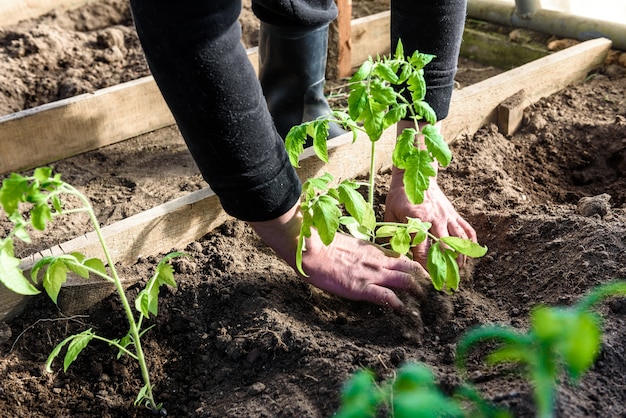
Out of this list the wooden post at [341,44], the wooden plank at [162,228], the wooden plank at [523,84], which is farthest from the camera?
the wooden post at [341,44]

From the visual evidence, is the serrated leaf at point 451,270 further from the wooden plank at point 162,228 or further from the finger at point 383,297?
the wooden plank at point 162,228

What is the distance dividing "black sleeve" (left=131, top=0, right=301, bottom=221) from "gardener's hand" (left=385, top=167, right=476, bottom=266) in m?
0.46

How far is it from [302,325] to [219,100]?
0.66 metres

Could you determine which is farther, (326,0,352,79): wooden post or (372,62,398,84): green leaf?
(326,0,352,79): wooden post

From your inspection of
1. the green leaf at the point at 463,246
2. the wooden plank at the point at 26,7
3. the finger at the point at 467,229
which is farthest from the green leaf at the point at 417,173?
the wooden plank at the point at 26,7

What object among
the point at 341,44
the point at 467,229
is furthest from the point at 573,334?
the point at 341,44

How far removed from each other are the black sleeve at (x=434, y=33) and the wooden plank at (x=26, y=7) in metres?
2.66

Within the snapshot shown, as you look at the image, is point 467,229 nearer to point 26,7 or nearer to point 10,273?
point 10,273

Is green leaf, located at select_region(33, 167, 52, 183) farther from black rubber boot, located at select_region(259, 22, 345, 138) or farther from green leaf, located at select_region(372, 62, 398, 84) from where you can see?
black rubber boot, located at select_region(259, 22, 345, 138)

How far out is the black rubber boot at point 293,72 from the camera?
260 cm


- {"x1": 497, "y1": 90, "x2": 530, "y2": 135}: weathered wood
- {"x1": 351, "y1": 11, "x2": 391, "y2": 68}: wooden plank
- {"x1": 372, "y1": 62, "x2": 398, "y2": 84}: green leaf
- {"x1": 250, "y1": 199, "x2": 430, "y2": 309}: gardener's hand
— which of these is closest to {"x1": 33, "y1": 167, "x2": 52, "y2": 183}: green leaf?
{"x1": 250, "y1": 199, "x2": 430, "y2": 309}: gardener's hand

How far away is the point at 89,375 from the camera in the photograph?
182 centimetres

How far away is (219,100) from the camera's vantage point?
150 centimetres

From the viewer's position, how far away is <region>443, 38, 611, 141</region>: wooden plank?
9.04 ft
